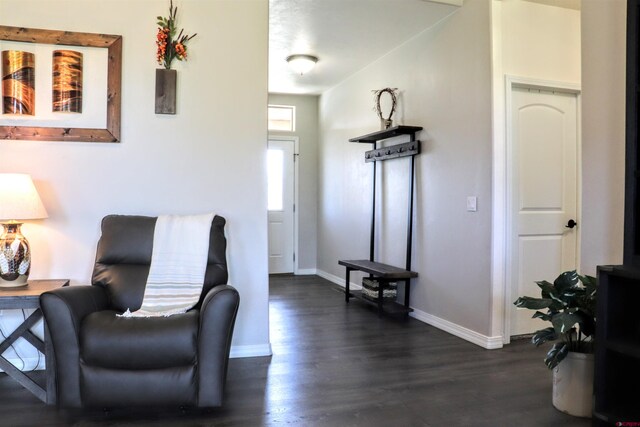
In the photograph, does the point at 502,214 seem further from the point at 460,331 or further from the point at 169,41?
the point at 169,41

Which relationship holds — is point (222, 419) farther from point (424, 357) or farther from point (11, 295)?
point (424, 357)

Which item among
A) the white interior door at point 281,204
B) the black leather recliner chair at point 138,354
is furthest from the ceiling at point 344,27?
the black leather recliner chair at point 138,354

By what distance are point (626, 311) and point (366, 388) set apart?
1364 mm

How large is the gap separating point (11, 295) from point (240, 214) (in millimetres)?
1389

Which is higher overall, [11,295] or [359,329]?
[11,295]

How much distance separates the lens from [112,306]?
8.59ft

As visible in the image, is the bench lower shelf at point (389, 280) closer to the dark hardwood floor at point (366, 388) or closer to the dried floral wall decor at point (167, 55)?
the dark hardwood floor at point (366, 388)

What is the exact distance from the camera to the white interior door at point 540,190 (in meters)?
3.55

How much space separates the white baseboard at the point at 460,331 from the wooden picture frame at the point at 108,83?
2.91 m

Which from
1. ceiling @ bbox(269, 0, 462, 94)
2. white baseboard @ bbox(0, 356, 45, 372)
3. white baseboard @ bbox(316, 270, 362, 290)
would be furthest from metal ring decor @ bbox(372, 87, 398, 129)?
white baseboard @ bbox(0, 356, 45, 372)

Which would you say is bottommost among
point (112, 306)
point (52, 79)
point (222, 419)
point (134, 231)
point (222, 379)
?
point (222, 419)

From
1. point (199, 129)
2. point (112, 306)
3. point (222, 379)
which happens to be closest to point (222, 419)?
point (222, 379)

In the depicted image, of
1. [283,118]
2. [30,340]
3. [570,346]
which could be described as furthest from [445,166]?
[283,118]

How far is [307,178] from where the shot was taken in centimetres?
695
